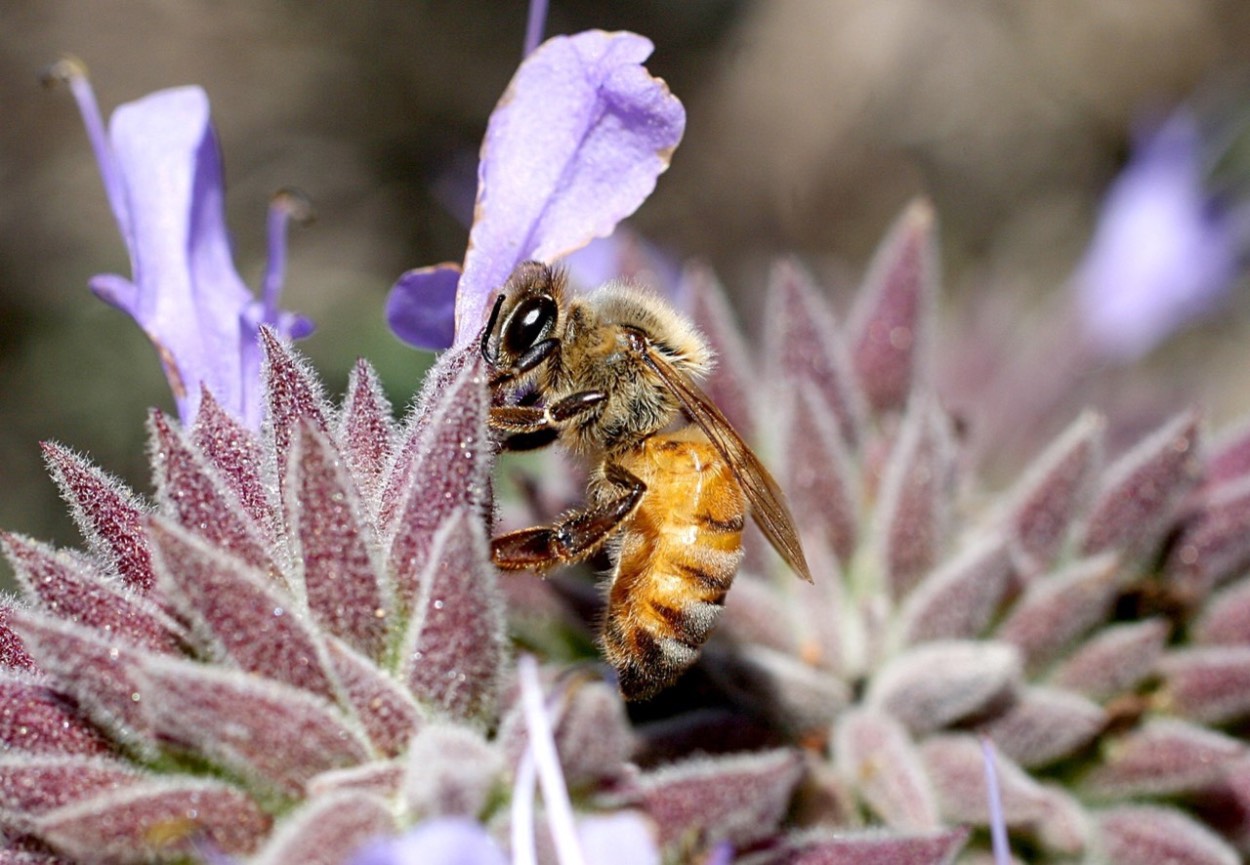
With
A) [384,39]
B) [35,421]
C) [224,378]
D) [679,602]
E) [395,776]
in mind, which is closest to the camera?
[395,776]

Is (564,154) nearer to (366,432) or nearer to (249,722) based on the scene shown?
(366,432)

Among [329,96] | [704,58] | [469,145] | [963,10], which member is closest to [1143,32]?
[963,10]

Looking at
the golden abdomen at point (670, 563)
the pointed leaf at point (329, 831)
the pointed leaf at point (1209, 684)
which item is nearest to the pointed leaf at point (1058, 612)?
the pointed leaf at point (1209, 684)

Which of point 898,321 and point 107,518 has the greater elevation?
point 898,321

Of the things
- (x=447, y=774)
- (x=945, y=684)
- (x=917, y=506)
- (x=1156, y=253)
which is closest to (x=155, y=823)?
(x=447, y=774)

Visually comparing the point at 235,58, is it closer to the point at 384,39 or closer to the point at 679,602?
the point at 384,39

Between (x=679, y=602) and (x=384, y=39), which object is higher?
(x=384, y=39)

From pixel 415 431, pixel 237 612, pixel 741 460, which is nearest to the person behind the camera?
pixel 237 612
